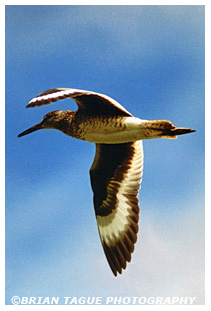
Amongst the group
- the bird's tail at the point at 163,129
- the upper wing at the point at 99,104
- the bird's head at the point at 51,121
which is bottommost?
the bird's tail at the point at 163,129

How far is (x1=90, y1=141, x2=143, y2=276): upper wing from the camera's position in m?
5.83

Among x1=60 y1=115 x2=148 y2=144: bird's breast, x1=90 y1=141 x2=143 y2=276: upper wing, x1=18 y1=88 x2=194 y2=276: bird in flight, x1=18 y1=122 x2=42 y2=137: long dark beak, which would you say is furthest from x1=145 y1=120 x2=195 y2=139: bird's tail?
x1=18 y1=122 x2=42 y2=137: long dark beak

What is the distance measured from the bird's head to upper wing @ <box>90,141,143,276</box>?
0.62 m

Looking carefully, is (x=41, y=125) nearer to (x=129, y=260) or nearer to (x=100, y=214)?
(x=100, y=214)

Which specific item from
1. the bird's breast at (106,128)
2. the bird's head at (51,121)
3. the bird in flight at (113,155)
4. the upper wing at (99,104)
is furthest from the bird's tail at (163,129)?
the bird's head at (51,121)

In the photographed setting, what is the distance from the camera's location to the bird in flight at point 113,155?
5.17 m

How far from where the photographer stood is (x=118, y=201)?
6008mm

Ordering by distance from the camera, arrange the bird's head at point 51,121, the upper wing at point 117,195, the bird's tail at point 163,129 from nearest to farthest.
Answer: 1. the bird's tail at point 163,129
2. the bird's head at point 51,121
3. the upper wing at point 117,195

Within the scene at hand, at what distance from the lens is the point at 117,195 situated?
6008 millimetres

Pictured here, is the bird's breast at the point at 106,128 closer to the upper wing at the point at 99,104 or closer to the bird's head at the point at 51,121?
the upper wing at the point at 99,104

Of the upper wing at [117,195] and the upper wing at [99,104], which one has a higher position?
the upper wing at [99,104]

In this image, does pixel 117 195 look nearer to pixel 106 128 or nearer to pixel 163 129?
pixel 106 128

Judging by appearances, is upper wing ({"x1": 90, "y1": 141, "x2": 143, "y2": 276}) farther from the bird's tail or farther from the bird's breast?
the bird's tail
